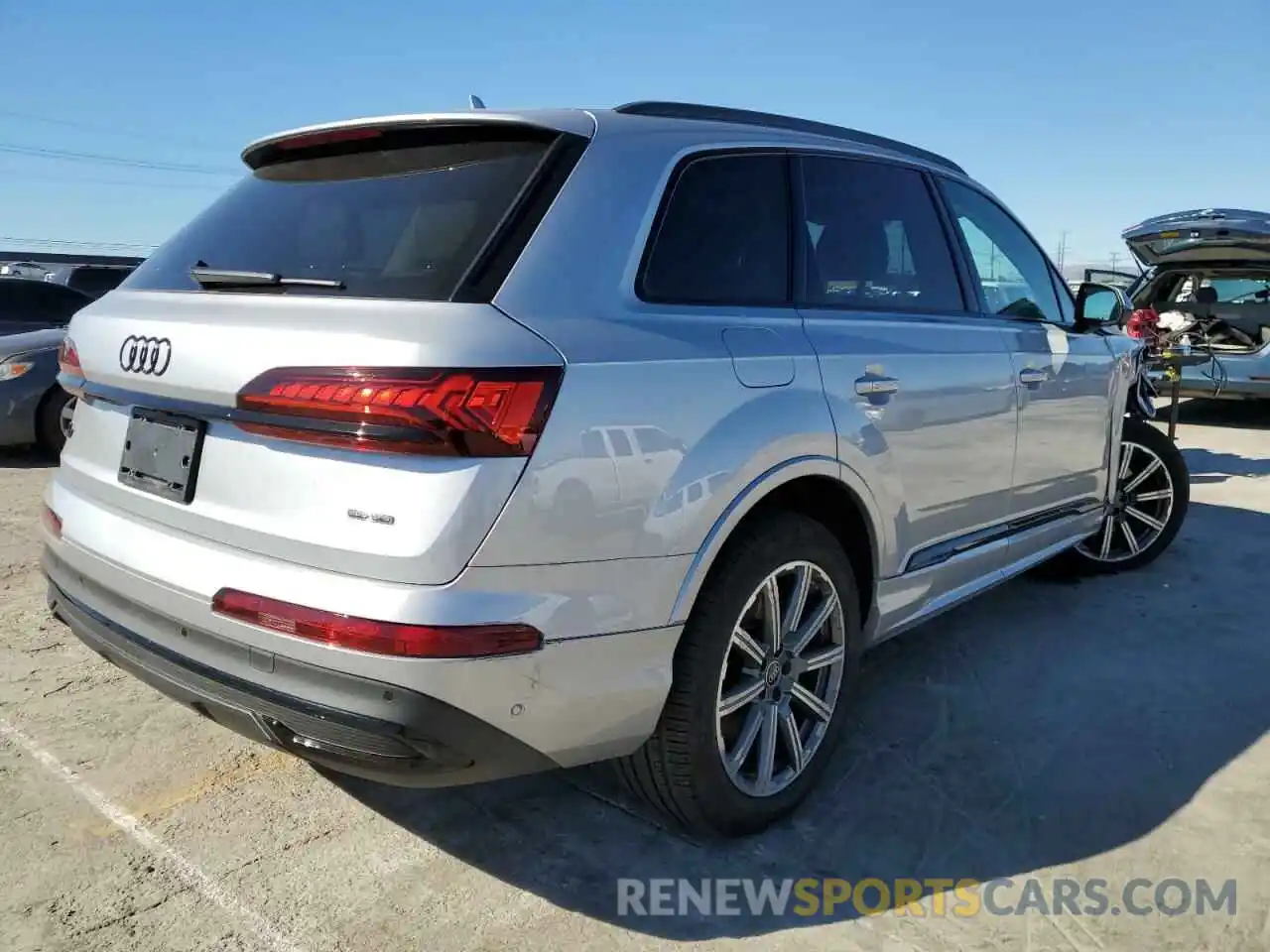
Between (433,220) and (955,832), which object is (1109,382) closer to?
(955,832)

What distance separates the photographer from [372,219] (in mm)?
2248

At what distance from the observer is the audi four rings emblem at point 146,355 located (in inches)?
84.8

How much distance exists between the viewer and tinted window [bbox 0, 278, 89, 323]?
888 cm

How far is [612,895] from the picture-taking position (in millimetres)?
2314

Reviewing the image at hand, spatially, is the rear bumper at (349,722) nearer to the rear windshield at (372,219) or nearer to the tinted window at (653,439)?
the tinted window at (653,439)

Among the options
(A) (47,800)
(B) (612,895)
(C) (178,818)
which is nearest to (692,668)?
(B) (612,895)

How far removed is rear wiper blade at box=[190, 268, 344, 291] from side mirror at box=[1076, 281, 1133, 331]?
3.27 metres

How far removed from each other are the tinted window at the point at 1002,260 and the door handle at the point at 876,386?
38.5 inches

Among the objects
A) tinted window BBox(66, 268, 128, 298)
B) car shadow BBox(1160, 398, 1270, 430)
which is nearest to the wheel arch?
car shadow BBox(1160, 398, 1270, 430)

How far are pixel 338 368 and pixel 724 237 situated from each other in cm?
111

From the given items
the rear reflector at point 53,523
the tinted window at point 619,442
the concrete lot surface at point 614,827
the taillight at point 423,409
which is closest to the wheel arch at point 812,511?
the tinted window at point 619,442

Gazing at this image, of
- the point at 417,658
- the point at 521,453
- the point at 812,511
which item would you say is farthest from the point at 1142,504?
the point at 417,658

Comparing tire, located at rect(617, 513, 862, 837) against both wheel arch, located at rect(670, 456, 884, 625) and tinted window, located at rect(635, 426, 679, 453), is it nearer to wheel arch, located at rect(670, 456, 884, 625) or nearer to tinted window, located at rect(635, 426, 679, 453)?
wheel arch, located at rect(670, 456, 884, 625)

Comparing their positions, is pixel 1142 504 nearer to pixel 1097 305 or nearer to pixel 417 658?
pixel 1097 305
